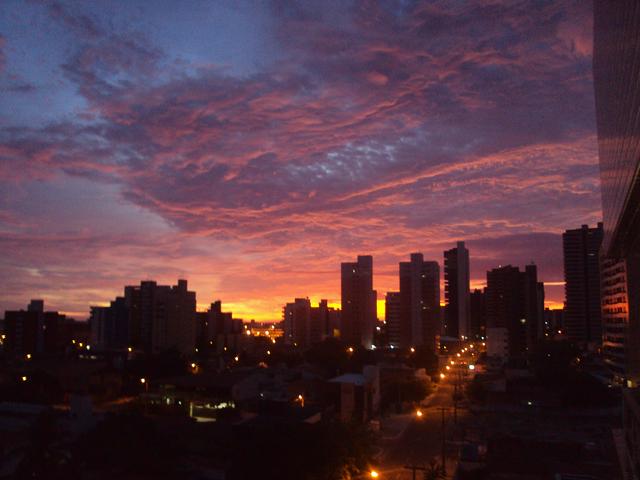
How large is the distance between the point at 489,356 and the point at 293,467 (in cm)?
6014

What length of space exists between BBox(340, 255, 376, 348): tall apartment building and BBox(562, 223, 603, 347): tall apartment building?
2976cm

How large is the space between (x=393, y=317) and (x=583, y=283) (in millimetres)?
29781

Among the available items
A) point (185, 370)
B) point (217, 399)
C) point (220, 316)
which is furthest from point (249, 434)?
point (220, 316)

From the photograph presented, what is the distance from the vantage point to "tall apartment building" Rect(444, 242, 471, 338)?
116 m

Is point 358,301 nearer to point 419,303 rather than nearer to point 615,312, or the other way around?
point 419,303

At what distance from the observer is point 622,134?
12727 mm

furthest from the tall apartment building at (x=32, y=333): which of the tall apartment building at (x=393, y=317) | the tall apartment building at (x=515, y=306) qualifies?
the tall apartment building at (x=515, y=306)

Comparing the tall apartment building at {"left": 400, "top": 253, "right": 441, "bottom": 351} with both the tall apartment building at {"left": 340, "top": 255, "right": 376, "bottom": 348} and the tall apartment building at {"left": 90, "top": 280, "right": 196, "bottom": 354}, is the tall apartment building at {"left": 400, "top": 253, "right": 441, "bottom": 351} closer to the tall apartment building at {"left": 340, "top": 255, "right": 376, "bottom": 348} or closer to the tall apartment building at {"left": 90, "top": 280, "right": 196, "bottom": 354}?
the tall apartment building at {"left": 340, "top": 255, "right": 376, "bottom": 348}

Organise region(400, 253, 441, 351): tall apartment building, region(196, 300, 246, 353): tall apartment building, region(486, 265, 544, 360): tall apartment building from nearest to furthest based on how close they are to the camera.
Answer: region(486, 265, 544, 360): tall apartment building, region(196, 300, 246, 353): tall apartment building, region(400, 253, 441, 351): tall apartment building

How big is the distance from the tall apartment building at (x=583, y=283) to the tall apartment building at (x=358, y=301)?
29.8m

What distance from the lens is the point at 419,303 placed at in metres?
93.9

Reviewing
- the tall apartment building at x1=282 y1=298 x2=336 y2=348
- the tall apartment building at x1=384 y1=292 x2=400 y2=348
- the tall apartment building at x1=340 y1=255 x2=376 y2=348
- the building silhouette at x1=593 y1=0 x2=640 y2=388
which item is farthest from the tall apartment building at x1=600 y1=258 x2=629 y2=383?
the tall apartment building at x1=282 y1=298 x2=336 y2=348

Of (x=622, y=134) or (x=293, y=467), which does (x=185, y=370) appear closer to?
(x=293, y=467)

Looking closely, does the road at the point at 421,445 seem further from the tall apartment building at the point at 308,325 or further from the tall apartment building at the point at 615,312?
the tall apartment building at the point at 308,325
